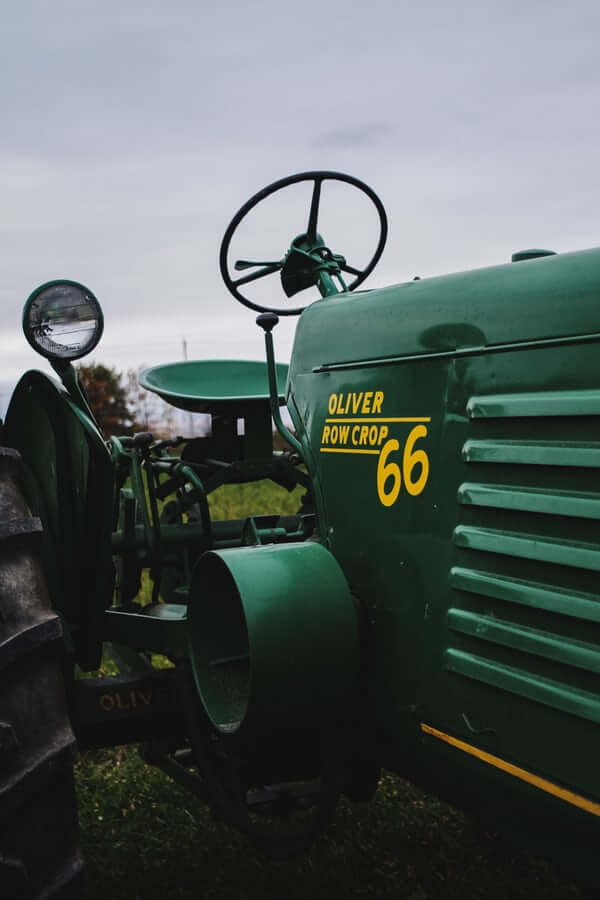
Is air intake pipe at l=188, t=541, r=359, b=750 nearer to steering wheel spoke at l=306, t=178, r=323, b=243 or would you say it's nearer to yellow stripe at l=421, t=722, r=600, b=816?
yellow stripe at l=421, t=722, r=600, b=816

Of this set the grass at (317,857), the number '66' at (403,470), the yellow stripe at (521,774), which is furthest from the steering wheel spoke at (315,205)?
the grass at (317,857)

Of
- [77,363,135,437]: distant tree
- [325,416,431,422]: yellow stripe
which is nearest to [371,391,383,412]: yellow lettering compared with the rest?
[325,416,431,422]: yellow stripe

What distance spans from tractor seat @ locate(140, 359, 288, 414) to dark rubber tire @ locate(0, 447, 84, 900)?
1.42m

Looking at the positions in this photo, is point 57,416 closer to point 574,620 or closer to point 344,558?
point 344,558

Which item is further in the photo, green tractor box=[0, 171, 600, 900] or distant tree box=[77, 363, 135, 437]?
distant tree box=[77, 363, 135, 437]

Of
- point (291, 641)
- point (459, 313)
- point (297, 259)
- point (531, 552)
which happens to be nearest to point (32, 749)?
point (291, 641)

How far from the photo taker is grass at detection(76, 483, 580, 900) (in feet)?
9.26

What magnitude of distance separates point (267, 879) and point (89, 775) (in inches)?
39.0

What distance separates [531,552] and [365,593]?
544 mm

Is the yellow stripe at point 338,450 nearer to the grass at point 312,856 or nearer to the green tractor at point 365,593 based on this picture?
the green tractor at point 365,593

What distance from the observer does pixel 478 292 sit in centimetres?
203

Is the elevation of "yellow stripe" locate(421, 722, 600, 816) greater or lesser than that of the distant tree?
lesser

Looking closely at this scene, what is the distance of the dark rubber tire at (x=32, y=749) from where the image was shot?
2023 mm

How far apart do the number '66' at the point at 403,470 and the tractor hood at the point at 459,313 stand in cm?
19
